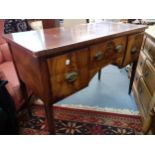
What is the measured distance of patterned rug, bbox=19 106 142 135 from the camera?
4.23 ft

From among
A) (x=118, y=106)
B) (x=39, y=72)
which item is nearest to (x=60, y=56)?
(x=39, y=72)

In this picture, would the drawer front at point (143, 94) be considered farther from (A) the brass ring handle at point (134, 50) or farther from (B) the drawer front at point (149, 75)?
(A) the brass ring handle at point (134, 50)

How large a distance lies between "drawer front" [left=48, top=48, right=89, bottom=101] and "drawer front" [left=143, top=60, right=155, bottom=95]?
1.95ft

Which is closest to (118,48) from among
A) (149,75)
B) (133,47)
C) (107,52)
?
(107,52)

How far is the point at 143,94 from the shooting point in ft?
4.56

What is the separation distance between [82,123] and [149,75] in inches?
28.3

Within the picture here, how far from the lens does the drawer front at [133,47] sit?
48.2 inches

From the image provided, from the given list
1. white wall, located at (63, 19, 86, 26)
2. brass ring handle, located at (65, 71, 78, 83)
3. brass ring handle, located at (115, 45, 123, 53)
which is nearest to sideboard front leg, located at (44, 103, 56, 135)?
brass ring handle, located at (65, 71, 78, 83)

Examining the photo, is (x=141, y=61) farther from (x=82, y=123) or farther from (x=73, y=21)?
(x=73, y=21)

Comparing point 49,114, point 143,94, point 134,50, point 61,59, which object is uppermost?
point 61,59

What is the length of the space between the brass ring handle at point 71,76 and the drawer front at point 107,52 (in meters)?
0.15

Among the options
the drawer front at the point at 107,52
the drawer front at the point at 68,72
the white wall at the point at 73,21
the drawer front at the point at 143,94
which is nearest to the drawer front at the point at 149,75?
the drawer front at the point at 143,94

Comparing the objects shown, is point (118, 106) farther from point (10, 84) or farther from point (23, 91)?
point (10, 84)
